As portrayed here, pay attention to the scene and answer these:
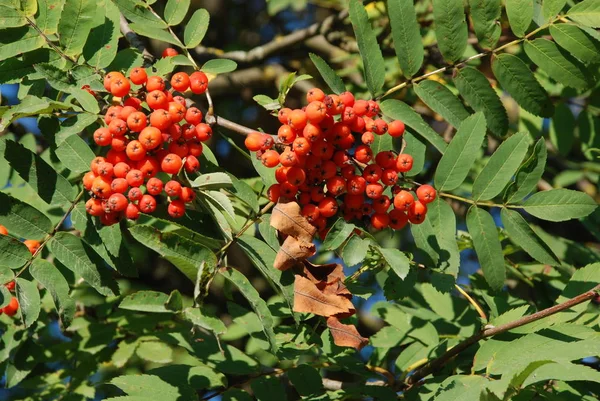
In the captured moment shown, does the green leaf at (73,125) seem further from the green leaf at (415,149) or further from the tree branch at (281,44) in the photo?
the tree branch at (281,44)

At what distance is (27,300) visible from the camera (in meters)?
2.05

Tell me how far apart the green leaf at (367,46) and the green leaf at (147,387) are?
1.10m

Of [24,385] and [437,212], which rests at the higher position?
[437,212]

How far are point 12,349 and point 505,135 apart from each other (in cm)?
198

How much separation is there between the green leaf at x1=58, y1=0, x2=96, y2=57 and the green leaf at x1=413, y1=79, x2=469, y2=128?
→ 3.36 feet

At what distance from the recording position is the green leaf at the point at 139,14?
7.63 feet

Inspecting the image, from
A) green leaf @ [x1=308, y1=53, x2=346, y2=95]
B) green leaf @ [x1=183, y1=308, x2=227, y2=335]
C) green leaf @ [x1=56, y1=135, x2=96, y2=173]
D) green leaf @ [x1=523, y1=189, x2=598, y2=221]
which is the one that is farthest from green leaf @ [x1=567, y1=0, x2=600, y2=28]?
green leaf @ [x1=56, y1=135, x2=96, y2=173]

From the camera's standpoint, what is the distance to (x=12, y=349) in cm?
282

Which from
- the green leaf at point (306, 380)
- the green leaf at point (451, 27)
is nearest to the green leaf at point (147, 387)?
the green leaf at point (306, 380)

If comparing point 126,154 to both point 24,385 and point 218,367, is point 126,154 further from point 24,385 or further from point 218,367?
point 24,385

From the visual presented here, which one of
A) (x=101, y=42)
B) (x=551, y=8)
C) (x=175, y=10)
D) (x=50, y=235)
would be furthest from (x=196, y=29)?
(x=551, y=8)

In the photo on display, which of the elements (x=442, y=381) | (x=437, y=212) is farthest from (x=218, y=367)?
(x=437, y=212)

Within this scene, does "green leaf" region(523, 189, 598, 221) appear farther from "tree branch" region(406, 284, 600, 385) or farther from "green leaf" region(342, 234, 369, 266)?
"green leaf" region(342, 234, 369, 266)

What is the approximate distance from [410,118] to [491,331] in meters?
0.67
